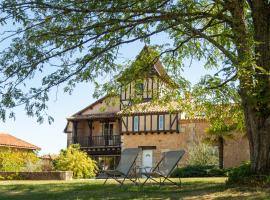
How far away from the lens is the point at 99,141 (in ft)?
126

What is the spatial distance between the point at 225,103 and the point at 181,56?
126 inches

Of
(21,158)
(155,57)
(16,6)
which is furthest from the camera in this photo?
(21,158)

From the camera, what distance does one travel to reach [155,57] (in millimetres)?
14195

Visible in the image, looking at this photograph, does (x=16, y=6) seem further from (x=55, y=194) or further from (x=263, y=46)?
(x=263, y=46)

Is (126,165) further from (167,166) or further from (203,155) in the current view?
(203,155)

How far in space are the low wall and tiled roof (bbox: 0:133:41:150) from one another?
18831mm

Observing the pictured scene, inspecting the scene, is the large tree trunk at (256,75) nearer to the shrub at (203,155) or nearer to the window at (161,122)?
the shrub at (203,155)

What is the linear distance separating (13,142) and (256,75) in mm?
34222

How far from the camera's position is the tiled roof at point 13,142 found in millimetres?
40031

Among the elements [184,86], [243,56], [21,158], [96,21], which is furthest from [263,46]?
[21,158]

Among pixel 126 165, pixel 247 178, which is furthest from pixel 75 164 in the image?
pixel 247 178

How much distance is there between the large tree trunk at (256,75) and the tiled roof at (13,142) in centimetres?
3130

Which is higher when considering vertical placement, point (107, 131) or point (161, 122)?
point (161, 122)

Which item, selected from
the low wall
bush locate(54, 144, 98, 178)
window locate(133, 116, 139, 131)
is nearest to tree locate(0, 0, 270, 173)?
the low wall
